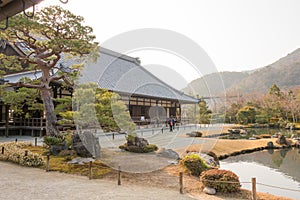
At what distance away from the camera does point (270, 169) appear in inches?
495

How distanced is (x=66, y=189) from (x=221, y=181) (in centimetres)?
382

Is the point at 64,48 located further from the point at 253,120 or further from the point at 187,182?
the point at 253,120

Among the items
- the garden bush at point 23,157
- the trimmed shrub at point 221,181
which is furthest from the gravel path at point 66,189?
the garden bush at point 23,157

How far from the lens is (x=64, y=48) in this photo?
10.2 m

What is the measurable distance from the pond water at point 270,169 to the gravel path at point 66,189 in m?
4.62

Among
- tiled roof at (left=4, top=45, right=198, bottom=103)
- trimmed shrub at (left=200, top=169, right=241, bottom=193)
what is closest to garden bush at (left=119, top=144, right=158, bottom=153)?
trimmed shrub at (left=200, top=169, right=241, bottom=193)

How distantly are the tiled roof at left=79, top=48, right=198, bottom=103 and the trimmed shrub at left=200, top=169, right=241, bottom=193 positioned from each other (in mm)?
12815

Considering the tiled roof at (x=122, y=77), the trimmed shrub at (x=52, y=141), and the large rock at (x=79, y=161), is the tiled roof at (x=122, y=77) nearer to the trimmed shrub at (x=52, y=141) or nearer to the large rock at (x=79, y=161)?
the trimmed shrub at (x=52, y=141)

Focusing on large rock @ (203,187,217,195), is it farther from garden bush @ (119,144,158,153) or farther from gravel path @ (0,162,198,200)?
garden bush @ (119,144,158,153)

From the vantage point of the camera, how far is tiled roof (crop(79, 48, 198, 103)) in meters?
19.5

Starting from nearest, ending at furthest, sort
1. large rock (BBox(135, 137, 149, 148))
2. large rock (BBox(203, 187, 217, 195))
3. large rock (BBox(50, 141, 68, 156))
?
large rock (BBox(203, 187, 217, 195))
large rock (BBox(50, 141, 68, 156))
large rock (BBox(135, 137, 149, 148))

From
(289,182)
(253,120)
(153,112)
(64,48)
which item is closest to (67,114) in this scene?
(64,48)

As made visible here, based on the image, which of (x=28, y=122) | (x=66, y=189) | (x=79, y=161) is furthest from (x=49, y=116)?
(x=66, y=189)

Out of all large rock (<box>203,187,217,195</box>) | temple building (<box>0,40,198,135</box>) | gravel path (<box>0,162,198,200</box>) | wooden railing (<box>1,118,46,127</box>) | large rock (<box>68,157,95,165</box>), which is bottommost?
large rock (<box>203,187,217,195</box>)
